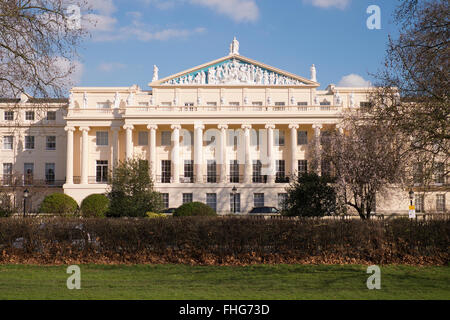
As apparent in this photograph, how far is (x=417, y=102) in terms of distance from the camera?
15.7m

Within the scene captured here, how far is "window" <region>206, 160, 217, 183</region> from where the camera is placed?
175 ft

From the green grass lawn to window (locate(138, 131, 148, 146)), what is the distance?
40.1 metres

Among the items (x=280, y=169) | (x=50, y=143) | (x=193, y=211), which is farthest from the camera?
(x=50, y=143)

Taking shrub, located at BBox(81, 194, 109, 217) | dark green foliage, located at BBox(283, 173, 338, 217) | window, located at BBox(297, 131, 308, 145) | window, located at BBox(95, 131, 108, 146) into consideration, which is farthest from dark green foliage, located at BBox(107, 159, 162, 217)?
window, located at BBox(297, 131, 308, 145)

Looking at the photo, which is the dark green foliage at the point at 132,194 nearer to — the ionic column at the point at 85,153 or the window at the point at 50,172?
the ionic column at the point at 85,153

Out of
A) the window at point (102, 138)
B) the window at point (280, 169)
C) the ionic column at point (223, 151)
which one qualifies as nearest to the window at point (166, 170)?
the ionic column at point (223, 151)

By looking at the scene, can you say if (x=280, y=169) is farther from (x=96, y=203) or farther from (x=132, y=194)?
(x=132, y=194)

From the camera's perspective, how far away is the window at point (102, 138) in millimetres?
56094

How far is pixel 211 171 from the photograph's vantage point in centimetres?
5378

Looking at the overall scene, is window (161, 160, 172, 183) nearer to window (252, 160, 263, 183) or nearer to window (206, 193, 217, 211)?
window (206, 193, 217, 211)

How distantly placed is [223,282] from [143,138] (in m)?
44.1

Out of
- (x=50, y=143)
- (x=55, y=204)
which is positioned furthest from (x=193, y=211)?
(x=50, y=143)

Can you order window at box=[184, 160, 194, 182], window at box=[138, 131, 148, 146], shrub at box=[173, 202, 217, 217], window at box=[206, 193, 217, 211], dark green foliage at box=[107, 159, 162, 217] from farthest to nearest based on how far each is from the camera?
window at box=[138, 131, 148, 146], window at box=[184, 160, 194, 182], window at box=[206, 193, 217, 211], dark green foliage at box=[107, 159, 162, 217], shrub at box=[173, 202, 217, 217]

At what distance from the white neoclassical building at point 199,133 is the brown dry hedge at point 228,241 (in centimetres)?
3126
